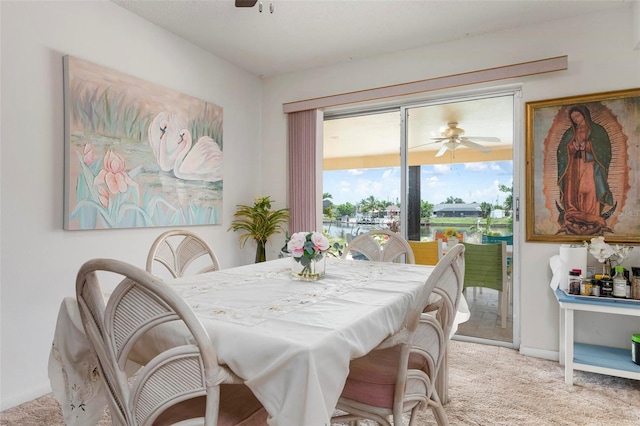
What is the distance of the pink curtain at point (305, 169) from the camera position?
13.1 feet

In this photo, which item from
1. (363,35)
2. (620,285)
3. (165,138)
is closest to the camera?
(620,285)

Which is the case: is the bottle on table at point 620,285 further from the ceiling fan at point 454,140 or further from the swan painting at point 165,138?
the swan painting at point 165,138

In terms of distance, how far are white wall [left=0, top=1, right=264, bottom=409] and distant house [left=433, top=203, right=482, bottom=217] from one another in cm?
262

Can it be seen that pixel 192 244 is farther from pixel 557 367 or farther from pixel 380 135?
pixel 557 367

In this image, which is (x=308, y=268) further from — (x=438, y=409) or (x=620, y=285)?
(x=620, y=285)

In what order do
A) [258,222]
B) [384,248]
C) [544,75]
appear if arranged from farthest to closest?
[258,222] → [544,75] → [384,248]

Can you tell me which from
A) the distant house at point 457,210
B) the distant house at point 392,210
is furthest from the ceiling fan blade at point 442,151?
the distant house at point 392,210

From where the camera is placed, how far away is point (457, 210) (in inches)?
138

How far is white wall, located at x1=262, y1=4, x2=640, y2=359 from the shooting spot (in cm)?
277

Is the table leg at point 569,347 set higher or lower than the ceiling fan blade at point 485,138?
lower

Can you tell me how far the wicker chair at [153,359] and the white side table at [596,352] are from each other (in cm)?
228

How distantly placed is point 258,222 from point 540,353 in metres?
2.74

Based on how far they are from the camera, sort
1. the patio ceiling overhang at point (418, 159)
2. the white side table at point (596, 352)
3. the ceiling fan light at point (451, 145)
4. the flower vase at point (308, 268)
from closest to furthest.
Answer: the flower vase at point (308, 268) → the white side table at point (596, 352) → the patio ceiling overhang at point (418, 159) → the ceiling fan light at point (451, 145)

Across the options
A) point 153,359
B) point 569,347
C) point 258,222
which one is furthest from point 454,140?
point 153,359
